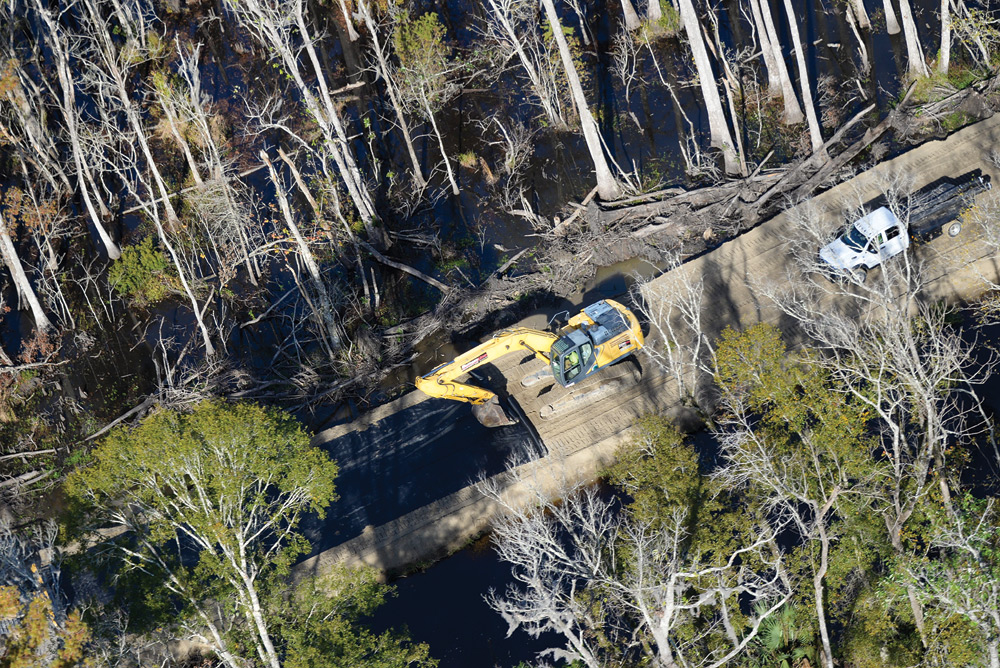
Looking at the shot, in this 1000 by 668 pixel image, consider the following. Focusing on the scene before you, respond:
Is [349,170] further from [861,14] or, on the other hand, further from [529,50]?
[861,14]

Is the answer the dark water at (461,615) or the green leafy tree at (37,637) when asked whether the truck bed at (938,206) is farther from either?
the green leafy tree at (37,637)

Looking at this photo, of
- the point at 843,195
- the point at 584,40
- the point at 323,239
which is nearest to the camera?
the point at 843,195

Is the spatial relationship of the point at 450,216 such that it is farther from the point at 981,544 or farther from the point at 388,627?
the point at 981,544

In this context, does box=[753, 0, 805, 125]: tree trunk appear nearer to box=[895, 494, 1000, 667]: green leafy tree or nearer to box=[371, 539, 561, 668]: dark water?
box=[895, 494, 1000, 667]: green leafy tree

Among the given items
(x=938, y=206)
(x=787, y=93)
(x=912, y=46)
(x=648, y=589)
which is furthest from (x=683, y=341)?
(x=912, y=46)

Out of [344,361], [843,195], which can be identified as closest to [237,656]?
[344,361]

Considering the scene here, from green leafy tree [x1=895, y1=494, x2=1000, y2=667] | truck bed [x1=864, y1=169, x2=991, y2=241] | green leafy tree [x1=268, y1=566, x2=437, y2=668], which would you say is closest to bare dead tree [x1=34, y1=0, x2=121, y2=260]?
green leafy tree [x1=268, y1=566, x2=437, y2=668]

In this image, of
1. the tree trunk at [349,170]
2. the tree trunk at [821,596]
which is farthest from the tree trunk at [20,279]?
the tree trunk at [821,596]
